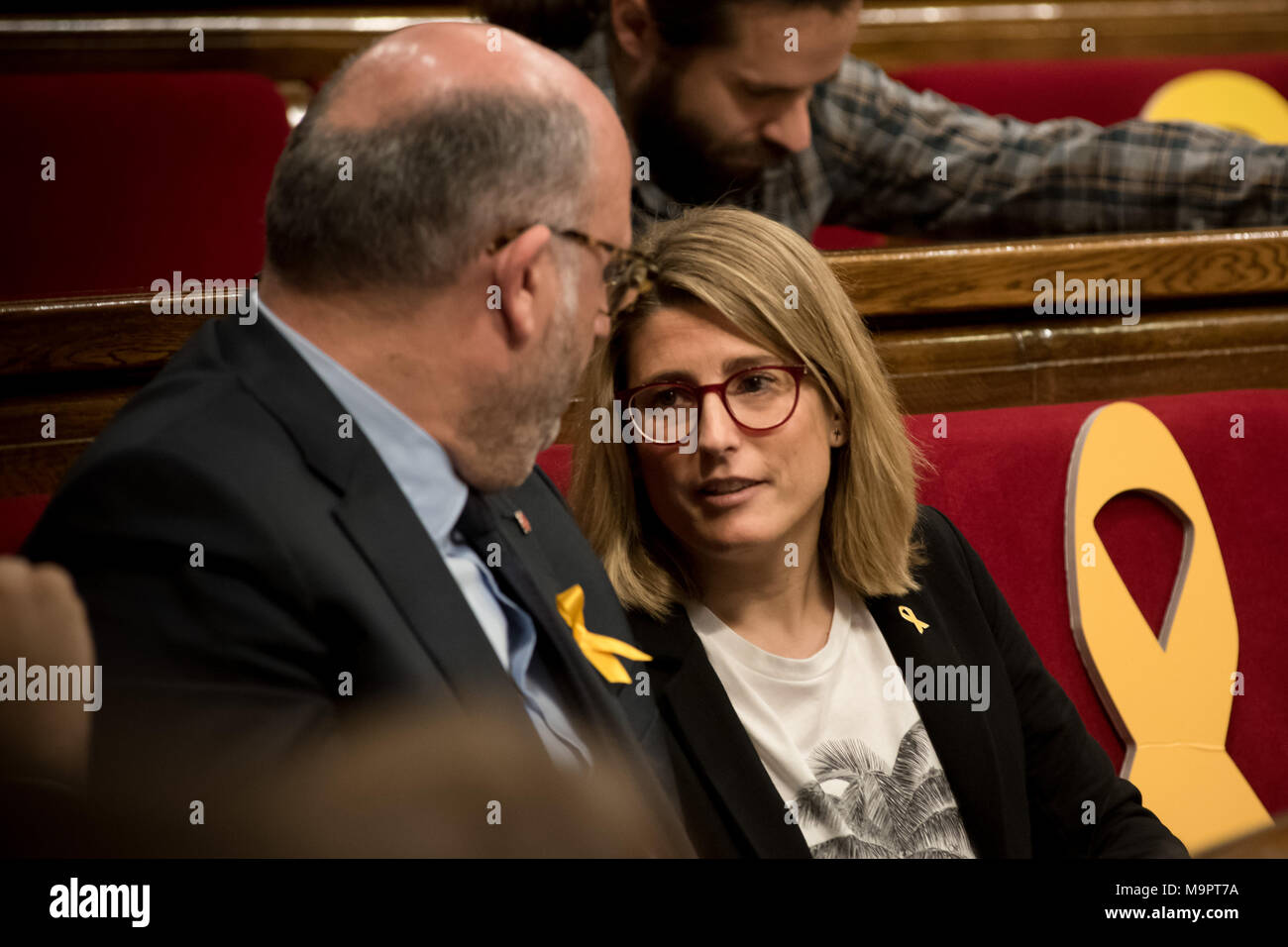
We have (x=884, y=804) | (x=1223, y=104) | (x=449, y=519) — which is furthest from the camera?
(x=1223, y=104)

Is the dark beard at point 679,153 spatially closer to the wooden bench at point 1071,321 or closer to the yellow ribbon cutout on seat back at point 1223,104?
the wooden bench at point 1071,321

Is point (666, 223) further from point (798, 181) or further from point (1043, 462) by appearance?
point (798, 181)

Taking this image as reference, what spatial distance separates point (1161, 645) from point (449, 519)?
0.76 metres

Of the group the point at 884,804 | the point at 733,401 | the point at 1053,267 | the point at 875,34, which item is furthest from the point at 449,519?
the point at 875,34

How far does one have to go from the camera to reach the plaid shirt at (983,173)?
143 centimetres

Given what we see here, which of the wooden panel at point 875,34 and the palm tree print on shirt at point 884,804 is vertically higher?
the wooden panel at point 875,34

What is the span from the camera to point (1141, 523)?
3.72 ft

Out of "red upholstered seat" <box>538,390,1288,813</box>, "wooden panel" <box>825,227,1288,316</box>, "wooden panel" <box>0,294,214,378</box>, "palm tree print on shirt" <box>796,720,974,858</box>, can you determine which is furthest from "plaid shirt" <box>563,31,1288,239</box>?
"palm tree print on shirt" <box>796,720,974,858</box>

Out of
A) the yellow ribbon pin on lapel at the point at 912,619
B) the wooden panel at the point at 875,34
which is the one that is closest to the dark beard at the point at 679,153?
the wooden panel at the point at 875,34

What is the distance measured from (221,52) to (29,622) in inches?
60.9

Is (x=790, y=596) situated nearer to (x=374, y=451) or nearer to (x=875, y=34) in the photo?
(x=374, y=451)

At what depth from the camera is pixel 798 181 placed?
5.04 ft

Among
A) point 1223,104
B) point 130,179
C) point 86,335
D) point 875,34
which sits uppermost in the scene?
point 875,34

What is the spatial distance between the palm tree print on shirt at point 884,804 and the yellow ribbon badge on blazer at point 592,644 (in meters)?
0.20
